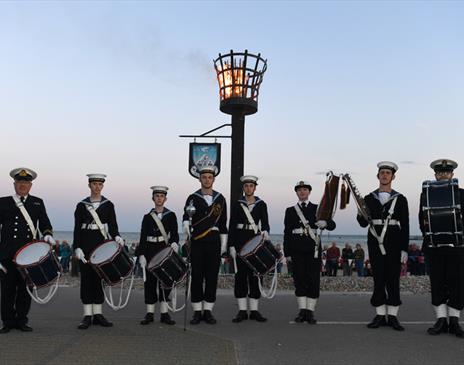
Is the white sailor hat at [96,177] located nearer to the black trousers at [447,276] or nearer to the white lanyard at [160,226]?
the white lanyard at [160,226]

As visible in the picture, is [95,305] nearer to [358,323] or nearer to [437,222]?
[358,323]

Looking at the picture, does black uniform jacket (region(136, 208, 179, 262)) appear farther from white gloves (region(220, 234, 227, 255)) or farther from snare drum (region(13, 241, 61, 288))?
snare drum (region(13, 241, 61, 288))

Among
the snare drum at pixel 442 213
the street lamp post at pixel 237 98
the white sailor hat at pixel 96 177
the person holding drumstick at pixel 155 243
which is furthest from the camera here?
the street lamp post at pixel 237 98

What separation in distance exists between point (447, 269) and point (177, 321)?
148 inches

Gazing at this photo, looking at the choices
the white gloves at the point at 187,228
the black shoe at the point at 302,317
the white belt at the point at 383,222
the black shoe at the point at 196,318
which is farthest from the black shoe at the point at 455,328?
the white gloves at the point at 187,228

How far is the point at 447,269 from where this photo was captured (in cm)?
642

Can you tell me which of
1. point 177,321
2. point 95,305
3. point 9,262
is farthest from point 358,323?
point 9,262

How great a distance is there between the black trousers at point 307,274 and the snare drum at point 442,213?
1609mm

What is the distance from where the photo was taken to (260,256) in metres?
6.91

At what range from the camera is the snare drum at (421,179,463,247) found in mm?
6164

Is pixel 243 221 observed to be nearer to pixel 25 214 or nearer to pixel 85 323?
pixel 85 323

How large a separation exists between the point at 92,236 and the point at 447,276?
15.5ft

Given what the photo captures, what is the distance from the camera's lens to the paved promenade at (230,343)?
5145mm

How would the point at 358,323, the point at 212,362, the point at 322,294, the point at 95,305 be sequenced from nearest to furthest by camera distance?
the point at 212,362 → the point at 95,305 → the point at 358,323 → the point at 322,294
